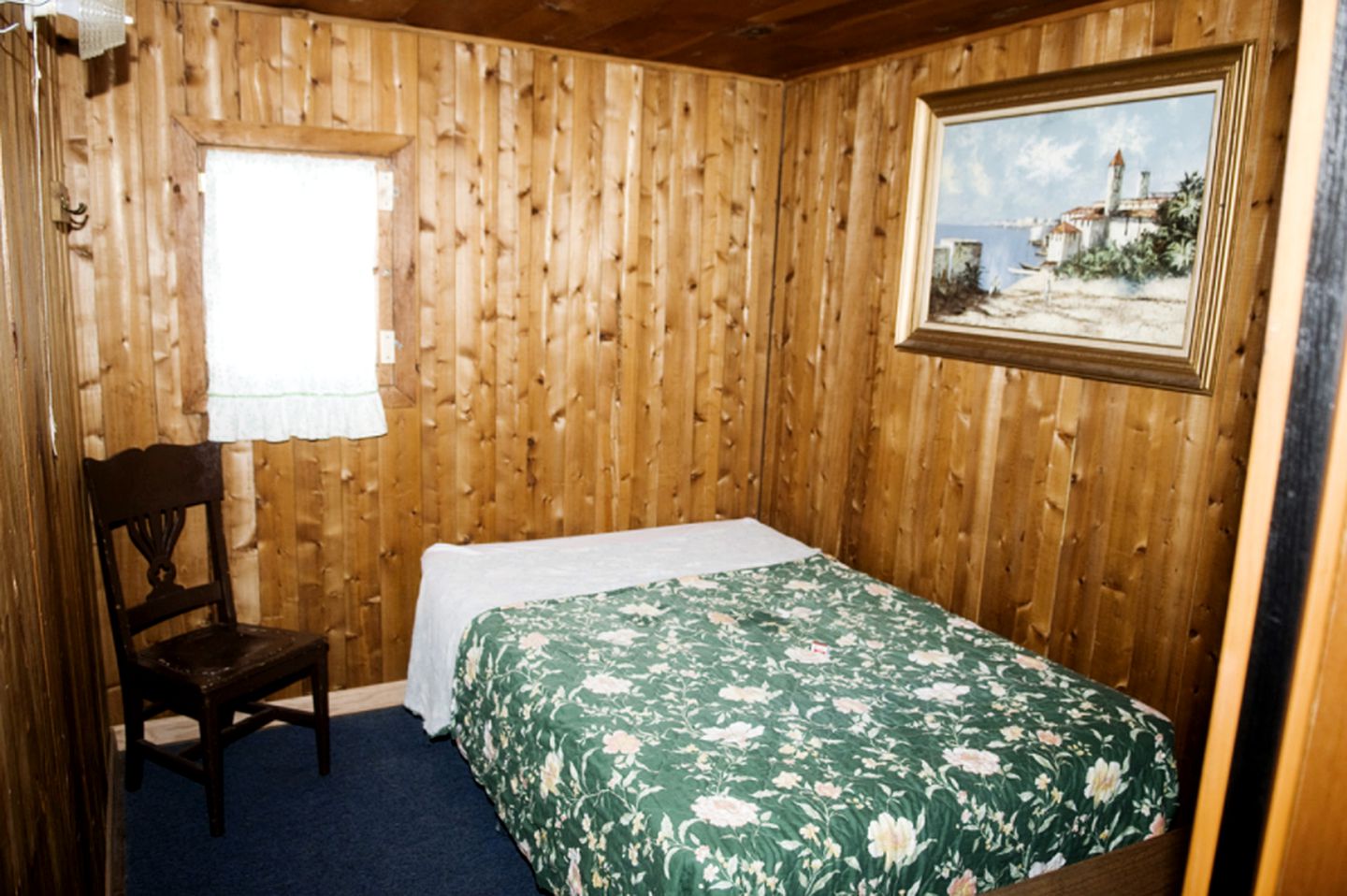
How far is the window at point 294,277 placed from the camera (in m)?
3.11

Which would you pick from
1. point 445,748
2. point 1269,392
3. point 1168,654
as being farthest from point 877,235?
point 1269,392

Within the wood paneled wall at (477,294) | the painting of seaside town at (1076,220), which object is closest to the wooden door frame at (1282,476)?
the painting of seaside town at (1076,220)

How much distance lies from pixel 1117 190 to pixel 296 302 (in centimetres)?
265

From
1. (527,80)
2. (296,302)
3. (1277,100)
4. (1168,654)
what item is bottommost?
(1168,654)

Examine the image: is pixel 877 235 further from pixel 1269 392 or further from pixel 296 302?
pixel 1269 392

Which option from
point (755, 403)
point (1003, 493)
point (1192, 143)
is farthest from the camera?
point (755, 403)

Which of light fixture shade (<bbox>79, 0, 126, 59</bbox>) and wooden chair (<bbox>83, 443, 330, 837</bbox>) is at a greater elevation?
light fixture shade (<bbox>79, 0, 126, 59</bbox>)

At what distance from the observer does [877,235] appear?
11.4 ft

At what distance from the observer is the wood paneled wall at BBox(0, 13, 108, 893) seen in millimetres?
1133

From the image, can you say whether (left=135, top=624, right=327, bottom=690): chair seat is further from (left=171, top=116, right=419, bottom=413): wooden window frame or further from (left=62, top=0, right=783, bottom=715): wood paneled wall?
(left=171, top=116, right=419, bottom=413): wooden window frame

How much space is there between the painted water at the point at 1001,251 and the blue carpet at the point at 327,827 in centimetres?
232

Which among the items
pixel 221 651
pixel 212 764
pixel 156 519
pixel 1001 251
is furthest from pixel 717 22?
pixel 212 764

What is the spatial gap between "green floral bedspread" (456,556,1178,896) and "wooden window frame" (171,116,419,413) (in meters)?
1.19

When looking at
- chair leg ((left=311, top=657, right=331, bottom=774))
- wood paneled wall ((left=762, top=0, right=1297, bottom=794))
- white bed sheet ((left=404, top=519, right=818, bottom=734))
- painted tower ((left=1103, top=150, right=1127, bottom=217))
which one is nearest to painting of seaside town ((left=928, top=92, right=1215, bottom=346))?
painted tower ((left=1103, top=150, right=1127, bottom=217))
